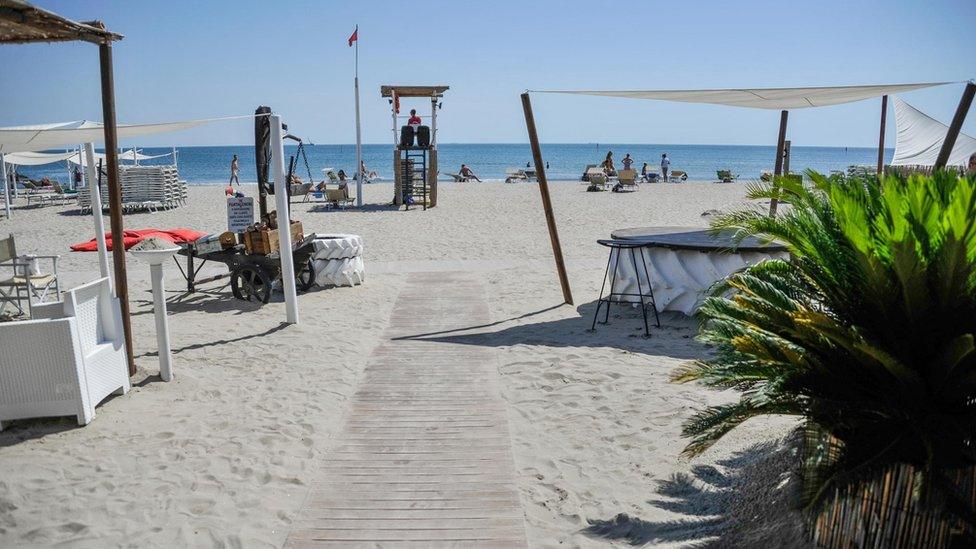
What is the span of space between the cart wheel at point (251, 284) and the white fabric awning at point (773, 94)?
4.27 m

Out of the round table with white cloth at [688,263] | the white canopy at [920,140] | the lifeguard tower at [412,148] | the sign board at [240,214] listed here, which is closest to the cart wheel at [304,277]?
the sign board at [240,214]

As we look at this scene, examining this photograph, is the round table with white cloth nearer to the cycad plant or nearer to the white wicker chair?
the cycad plant

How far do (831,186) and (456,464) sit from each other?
8.47ft

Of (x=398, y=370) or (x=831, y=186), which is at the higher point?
(x=831, y=186)

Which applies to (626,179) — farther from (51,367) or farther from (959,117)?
(51,367)

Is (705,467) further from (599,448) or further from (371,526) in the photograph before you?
(371,526)

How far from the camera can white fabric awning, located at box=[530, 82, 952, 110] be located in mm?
6777

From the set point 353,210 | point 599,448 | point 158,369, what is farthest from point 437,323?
point 353,210

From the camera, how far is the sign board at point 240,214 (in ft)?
31.0

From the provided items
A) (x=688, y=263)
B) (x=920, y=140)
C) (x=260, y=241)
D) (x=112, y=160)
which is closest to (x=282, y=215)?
(x=260, y=241)

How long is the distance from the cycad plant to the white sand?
622 mm

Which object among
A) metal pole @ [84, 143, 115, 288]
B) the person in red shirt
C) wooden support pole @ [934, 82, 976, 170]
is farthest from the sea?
wooden support pole @ [934, 82, 976, 170]

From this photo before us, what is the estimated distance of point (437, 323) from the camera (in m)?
7.83

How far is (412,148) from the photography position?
2034cm
